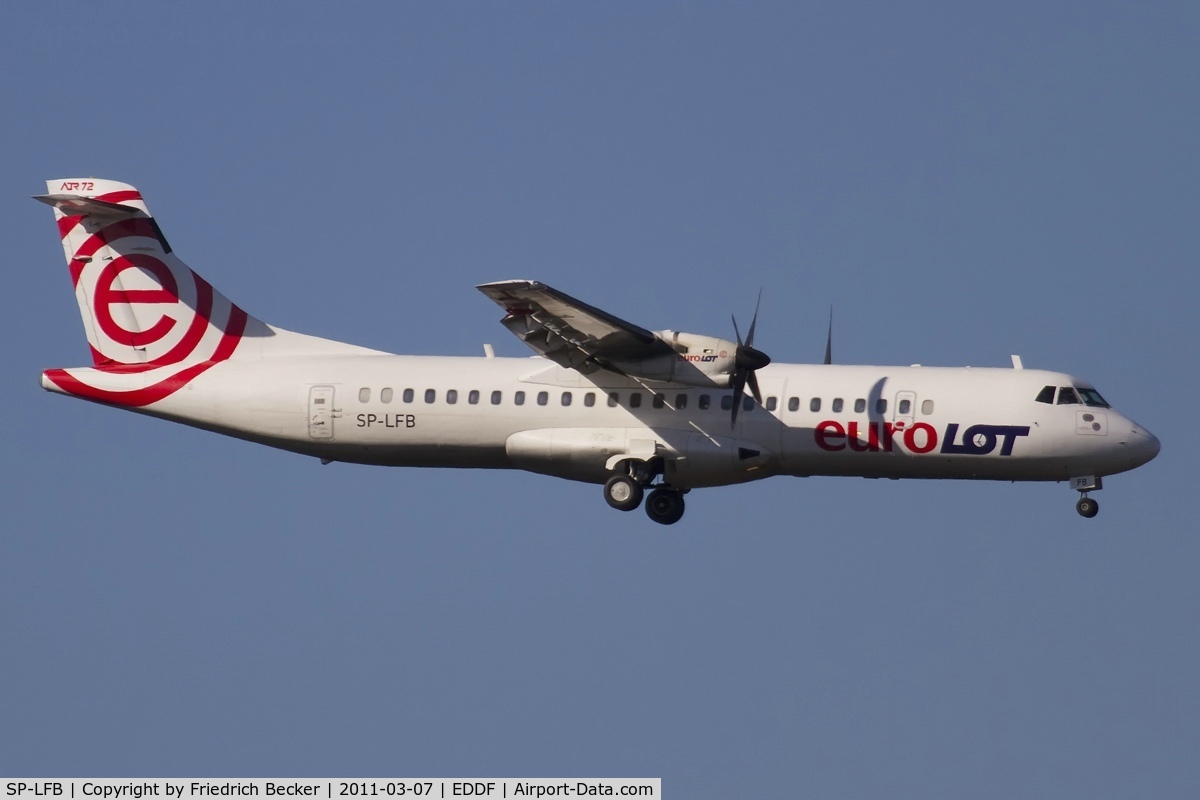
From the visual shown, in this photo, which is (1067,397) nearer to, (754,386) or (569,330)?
(754,386)

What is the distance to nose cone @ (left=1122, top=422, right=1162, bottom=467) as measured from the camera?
27938 mm

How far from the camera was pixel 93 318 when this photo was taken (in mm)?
30281

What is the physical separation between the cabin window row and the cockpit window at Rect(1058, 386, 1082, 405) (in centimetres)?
229

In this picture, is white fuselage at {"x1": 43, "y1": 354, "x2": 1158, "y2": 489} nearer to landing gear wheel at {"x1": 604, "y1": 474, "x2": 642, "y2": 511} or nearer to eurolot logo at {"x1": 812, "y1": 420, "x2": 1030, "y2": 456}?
eurolot logo at {"x1": 812, "y1": 420, "x2": 1030, "y2": 456}

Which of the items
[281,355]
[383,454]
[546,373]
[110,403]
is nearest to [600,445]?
[546,373]

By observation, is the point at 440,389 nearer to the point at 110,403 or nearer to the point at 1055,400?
the point at 110,403

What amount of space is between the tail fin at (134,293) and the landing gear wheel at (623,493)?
7.47 m

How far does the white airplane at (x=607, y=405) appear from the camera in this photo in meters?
27.8

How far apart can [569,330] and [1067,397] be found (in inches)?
346

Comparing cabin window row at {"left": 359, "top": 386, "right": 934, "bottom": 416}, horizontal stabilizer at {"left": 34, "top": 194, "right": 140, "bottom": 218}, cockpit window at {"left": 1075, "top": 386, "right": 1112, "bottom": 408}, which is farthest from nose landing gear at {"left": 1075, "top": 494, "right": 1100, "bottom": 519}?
horizontal stabilizer at {"left": 34, "top": 194, "right": 140, "bottom": 218}

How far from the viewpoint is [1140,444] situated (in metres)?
Answer: 28.0

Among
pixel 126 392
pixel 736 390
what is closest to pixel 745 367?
pixel 736 390

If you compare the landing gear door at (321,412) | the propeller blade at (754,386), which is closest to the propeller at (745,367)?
the propeller blade at (754,386)

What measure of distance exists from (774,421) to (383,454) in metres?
7.05
